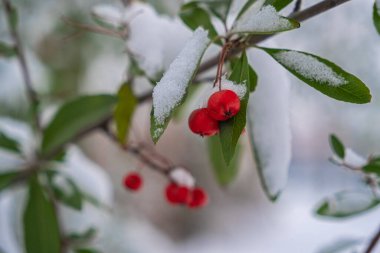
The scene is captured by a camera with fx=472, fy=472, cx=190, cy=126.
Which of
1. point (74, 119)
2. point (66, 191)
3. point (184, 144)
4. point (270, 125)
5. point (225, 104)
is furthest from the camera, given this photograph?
point (184, 144)

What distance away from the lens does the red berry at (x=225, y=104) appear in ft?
1.65

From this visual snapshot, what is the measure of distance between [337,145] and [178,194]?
332 millimetres

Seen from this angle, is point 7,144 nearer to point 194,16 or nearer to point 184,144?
point 194,16

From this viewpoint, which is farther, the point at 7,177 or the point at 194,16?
the point at 7,177

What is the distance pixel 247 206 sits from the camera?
4.86m

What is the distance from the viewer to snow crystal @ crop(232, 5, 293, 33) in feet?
1.60

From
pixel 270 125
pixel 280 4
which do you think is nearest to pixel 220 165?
pixel 270 125

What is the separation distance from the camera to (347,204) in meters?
0.95

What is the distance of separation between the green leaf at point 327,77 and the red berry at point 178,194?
1.49ft

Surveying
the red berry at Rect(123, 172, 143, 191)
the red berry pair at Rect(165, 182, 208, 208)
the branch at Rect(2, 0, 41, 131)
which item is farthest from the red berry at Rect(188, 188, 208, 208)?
the branch at Rect(2, 0, 41, 131)

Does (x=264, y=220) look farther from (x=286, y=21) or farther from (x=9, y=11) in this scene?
(x=286, y=21)

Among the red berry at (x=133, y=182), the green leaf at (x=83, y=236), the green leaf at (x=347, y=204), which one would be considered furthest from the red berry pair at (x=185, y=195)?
the green leaf at (x=83, y=236)

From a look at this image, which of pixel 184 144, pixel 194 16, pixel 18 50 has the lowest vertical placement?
pixel 194 16

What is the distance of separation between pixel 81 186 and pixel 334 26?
0.82m
